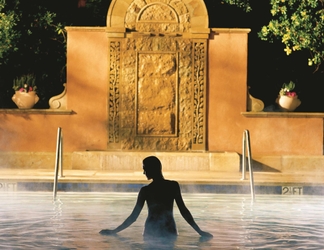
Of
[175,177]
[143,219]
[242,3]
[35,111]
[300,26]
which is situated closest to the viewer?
[143,219]

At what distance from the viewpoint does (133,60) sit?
1777cm

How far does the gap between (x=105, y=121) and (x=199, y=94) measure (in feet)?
6.52

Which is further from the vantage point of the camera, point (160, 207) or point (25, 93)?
point (25, 93)

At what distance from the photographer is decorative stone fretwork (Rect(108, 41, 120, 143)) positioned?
17.8 m

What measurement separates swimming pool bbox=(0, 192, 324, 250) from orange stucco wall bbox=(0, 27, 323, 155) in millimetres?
3432

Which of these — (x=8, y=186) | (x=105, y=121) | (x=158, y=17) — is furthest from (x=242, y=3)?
(x=8, y=186)

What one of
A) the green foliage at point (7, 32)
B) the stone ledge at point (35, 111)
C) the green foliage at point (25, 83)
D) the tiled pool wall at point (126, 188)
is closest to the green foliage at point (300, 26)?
the tiled pool wall at point (126, 188)

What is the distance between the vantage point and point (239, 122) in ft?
58.6

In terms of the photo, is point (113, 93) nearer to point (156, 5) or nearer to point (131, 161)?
point (131, 161)

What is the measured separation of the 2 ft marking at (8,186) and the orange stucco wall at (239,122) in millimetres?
4710

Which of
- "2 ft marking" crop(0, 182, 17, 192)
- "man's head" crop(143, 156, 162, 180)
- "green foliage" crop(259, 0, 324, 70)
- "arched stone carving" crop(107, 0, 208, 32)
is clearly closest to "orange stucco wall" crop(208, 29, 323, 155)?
"arched stone carving" crop(107, 0, 208, 32)

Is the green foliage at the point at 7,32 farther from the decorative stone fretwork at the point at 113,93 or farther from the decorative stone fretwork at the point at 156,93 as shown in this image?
the decorative stone fretwork at the point at 156,93

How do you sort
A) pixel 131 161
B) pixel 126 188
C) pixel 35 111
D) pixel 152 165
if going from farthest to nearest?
pixel 35 111 → pixel 131 161 → pixel 126 188 → pixel 152 165

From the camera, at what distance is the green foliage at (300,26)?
59.0ft
